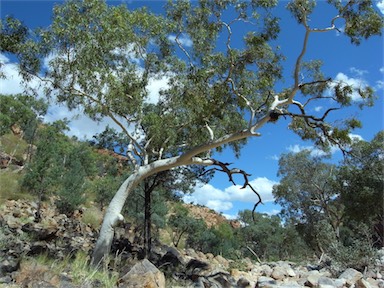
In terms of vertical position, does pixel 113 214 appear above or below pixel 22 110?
below

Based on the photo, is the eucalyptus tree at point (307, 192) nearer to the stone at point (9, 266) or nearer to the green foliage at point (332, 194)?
the green foliage at point (332, 194)

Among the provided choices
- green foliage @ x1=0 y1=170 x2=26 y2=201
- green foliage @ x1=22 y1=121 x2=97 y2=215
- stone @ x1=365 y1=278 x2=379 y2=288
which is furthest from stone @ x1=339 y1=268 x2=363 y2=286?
green foliage @ x1=0 y1=170 x2=26 y2=201

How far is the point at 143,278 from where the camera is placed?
656 centimetres

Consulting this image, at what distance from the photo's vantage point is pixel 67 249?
40.3ft

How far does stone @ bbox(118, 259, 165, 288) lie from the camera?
252 inches

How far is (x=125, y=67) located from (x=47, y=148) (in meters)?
11.8

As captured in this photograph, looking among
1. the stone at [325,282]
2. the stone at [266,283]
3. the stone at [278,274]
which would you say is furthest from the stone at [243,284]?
the stone at [278,274]

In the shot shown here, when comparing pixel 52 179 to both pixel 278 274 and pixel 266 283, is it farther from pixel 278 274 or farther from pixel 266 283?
pixel 266 283

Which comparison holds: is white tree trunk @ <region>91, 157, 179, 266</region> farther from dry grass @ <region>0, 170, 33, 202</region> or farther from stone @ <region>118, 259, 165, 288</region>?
dry grass @ <region>0, 170, 33, 202</region>

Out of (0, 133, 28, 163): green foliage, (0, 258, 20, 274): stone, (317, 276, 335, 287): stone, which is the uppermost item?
(0, 133, 28, 163): green foliage

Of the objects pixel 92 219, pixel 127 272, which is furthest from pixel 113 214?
pixel 92 219

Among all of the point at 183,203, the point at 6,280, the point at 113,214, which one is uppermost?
the point at 183,203

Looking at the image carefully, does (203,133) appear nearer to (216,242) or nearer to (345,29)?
(345,29)

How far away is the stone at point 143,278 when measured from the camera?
641 centimetres
